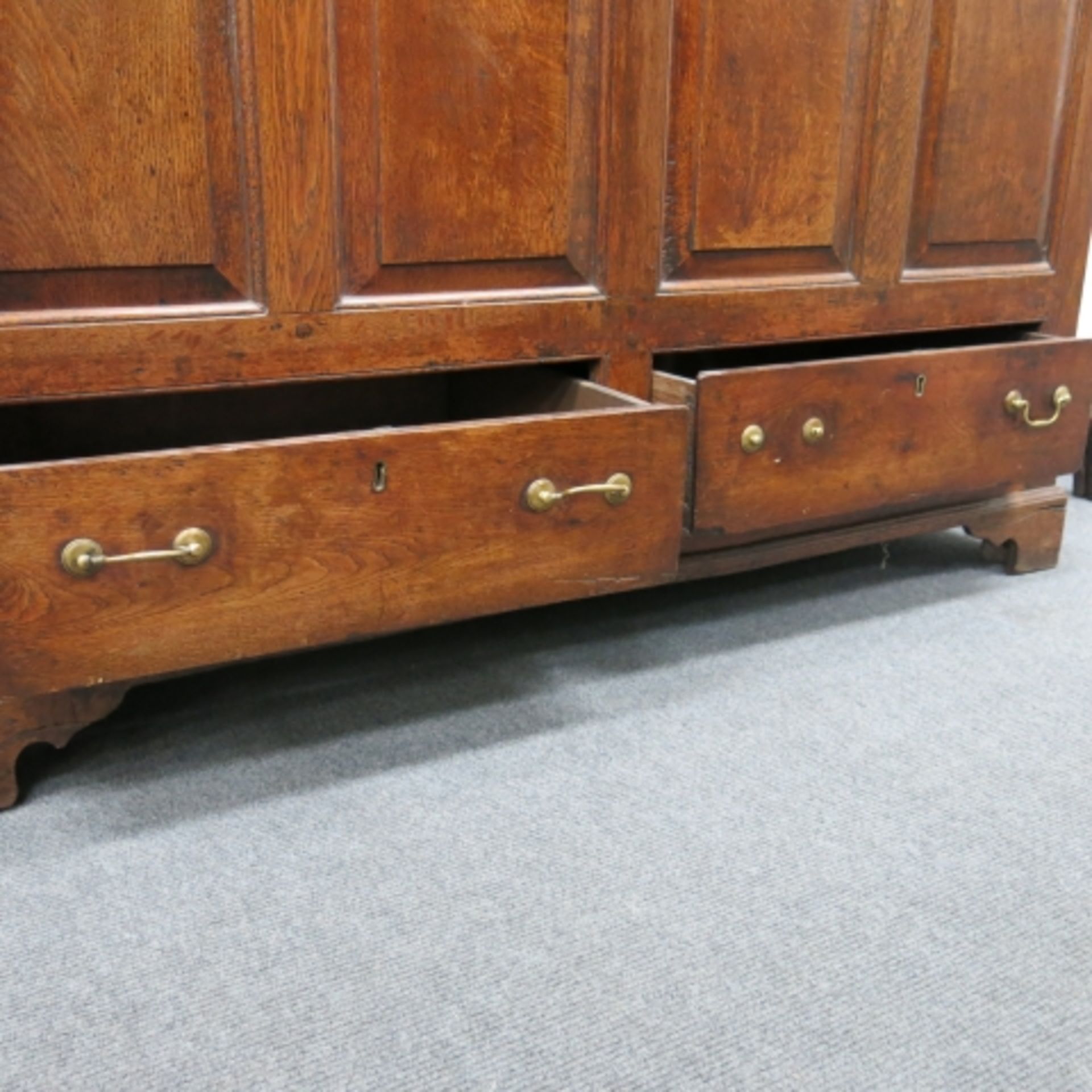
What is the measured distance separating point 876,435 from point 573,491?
412 mm

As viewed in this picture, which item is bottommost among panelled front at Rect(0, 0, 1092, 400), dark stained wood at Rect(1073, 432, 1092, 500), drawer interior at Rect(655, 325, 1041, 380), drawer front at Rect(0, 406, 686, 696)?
dark stained wood at Rect(1073, 432, 1092, 500)

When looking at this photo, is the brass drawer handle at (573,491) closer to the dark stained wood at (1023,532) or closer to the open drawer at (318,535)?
the open drawer at (318,535)

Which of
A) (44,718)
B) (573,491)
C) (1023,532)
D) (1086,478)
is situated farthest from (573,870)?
(1086,478)

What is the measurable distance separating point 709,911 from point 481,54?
2.29 feet

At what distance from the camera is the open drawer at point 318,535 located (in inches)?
31.4

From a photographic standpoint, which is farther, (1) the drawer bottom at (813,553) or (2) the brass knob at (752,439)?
(2) the brass knob at (752,439)

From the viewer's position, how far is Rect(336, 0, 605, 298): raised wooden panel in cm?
92

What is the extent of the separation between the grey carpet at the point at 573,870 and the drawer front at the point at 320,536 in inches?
6.2

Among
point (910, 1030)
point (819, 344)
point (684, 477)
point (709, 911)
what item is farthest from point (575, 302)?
point (910, 1030)

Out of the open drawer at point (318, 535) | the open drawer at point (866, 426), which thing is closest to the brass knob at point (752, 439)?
the open drawer at point (866, 426)

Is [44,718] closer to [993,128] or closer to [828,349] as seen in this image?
[828,349]

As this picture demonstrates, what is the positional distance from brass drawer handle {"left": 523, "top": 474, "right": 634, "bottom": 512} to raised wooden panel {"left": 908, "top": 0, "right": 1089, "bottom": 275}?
1.71ft

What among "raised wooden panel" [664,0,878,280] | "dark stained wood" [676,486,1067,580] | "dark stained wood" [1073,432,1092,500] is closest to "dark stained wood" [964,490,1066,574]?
"dark stained wood" [676,486,1067,580]

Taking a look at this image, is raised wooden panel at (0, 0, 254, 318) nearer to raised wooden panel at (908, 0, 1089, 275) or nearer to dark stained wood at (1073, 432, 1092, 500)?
raised wooden panel at (908, 0, 1089, 275)
